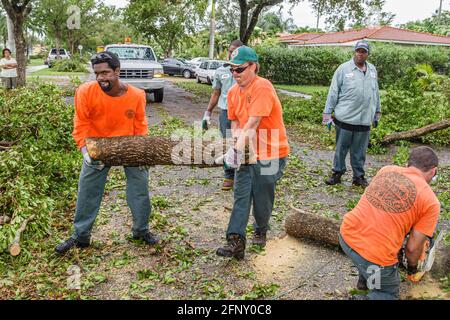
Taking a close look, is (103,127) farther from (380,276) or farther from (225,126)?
(380,276)

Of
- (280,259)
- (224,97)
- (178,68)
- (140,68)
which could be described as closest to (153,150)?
(280,259)

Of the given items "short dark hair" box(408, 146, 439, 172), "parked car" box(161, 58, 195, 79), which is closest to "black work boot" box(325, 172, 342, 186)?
"short dark hair" box(408, 146, 439, 172)

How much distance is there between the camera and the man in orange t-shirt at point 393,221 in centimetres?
295

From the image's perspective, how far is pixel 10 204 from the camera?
469 cm

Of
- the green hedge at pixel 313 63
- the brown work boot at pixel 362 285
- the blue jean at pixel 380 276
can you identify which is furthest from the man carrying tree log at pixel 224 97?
the green hedge at pixel 313 63

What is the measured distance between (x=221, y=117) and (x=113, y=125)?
247cm

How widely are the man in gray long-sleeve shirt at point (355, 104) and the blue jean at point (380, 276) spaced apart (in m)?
3.35

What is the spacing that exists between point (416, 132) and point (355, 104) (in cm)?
334

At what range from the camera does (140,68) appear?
13992 mm

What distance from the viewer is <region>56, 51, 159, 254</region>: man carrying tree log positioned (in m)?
3.93

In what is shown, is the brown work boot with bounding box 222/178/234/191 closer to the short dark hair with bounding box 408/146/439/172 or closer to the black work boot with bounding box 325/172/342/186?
the black work boot with bounding box 325/172/342/186

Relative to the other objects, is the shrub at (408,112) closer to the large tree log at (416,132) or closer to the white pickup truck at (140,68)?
the large tree log at (416,132)
